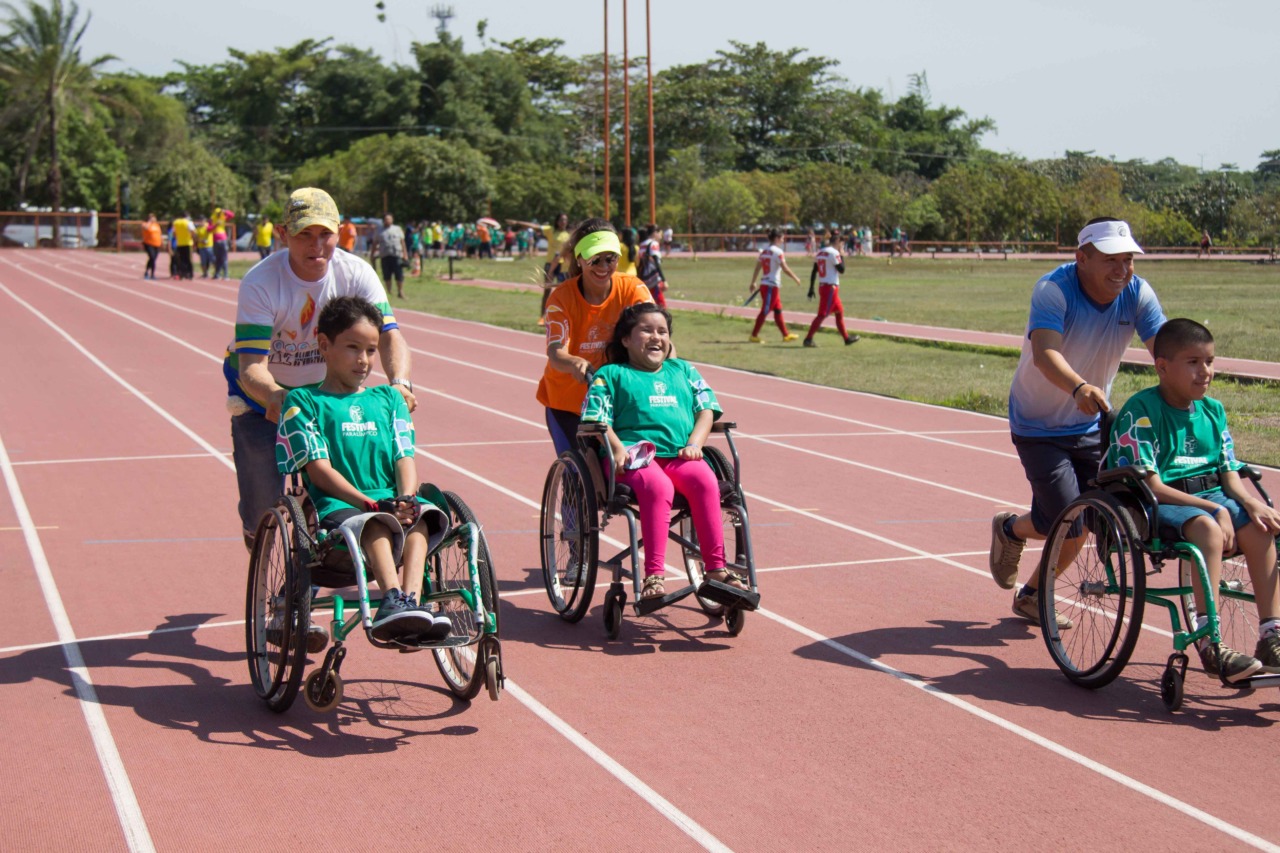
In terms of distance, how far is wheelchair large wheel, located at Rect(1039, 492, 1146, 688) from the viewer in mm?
5244

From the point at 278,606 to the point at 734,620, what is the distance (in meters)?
2.08

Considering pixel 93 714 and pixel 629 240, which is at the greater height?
pixel 629 240

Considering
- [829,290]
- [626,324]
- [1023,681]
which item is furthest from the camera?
[829,290]

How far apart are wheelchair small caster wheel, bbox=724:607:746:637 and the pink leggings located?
303 mm

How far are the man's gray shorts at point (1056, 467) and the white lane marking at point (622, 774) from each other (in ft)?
7.89

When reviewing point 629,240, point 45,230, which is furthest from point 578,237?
point 45,230

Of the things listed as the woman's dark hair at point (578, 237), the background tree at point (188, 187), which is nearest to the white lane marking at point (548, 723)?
the woman's dark hair at point (578, 237)

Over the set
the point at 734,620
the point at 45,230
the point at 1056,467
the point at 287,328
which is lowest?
the point at 734,620

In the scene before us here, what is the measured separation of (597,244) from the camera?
6.73 m

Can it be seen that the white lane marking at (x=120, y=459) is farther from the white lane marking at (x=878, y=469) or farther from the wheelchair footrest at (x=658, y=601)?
the wheelchair footrest at (x=658, y=601)

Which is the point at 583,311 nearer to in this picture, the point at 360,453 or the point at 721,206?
the point at 360,453

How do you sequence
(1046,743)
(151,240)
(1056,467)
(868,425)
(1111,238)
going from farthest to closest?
(151,240) → (868,425) → (1056,467) → (1111,238) → (1046,743)

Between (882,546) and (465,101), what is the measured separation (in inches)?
3410

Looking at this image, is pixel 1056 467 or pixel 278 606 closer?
pixel 278 606
